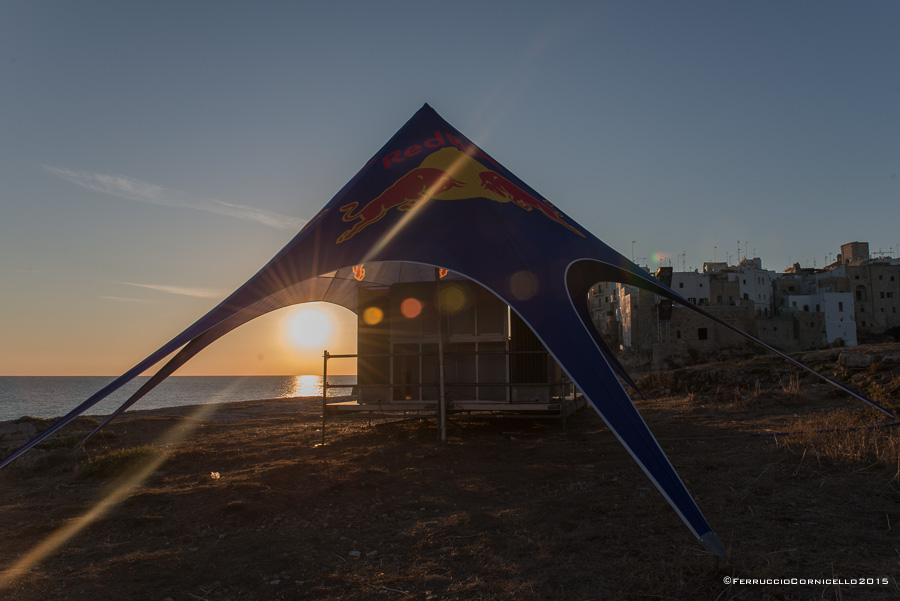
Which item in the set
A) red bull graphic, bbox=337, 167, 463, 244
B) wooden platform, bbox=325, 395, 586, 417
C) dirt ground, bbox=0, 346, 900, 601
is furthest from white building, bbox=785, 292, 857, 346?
red bull graphic, bbox=337, 167, 463, 244

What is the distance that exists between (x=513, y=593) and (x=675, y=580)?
97 cm

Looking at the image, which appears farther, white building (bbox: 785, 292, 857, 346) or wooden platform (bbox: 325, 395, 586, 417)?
white building (bbox: 785, 292, 857, 346)

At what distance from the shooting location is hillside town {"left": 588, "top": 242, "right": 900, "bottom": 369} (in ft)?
199

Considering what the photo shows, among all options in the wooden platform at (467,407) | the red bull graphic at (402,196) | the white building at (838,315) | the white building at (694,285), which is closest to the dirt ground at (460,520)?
the wooden platform at (467,407)

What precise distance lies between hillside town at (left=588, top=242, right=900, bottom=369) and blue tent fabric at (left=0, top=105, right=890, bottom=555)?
51.1 metres

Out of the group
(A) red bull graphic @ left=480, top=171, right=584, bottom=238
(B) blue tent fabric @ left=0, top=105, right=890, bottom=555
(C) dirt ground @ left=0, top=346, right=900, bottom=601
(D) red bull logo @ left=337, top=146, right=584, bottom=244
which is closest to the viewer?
(C) dirt ground @ left=0, top=346, right=900, bottom=601

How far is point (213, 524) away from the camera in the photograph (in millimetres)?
5094

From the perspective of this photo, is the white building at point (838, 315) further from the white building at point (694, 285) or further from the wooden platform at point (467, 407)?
the wooden platform at point (467, 407)

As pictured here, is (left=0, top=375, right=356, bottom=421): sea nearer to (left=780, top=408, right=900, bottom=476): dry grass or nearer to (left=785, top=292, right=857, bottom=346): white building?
(left=780, top=408, right=900, bottom=476): dry grass

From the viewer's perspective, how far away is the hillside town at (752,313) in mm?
60688

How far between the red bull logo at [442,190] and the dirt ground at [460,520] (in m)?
3.28

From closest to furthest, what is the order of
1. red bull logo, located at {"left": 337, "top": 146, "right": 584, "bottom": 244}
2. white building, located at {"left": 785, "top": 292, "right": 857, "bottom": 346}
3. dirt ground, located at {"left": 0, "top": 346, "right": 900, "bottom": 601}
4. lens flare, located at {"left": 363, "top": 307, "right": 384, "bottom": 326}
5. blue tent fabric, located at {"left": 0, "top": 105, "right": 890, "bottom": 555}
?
dirt ground, located at {"left": 0, "top": 346, "right": 900, "bottom": 601} < blue tent fabric, located at {"left": 0, "top": 105, "right": 890, "bottom": 555} < red bull logo, located at {"left": 337, "top": 146, "right": 584, "bottom": 244} < lens flare, located at {"left": 363, "top": 307, "right": 384, "bottom": 326} < white building, located at {"left": 785, "top": 292, "right": 857, "bottom": 346}

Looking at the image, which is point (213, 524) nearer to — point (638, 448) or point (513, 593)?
point (513, 593)

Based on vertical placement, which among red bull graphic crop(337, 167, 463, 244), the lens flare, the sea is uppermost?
red bull graphic crop(337, 167, 463, 244)
